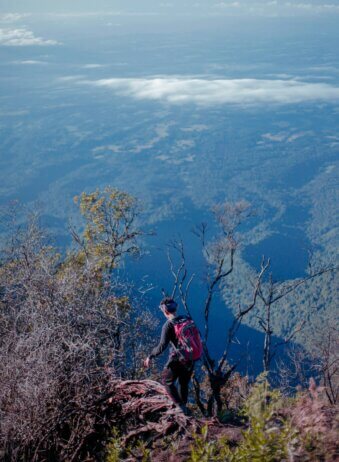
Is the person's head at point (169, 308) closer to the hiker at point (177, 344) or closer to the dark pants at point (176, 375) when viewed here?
the hiker at point (177, 344)

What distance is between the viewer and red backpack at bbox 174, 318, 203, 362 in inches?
259

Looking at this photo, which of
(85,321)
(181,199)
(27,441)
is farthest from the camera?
(181,199)

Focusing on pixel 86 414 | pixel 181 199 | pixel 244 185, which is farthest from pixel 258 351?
pixel 244 185

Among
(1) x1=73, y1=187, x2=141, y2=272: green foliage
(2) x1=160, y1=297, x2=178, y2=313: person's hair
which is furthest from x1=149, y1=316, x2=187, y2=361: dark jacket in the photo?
(1) x1=73, y1=187, x2=141, y2=272: green foliage

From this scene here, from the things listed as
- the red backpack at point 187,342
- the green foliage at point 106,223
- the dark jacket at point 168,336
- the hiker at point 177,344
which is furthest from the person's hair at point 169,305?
the green foliage at point 106,223

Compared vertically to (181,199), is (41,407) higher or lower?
lower

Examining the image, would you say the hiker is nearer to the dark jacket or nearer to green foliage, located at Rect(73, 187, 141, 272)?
the dark jacket

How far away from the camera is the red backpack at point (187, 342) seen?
6.59 m

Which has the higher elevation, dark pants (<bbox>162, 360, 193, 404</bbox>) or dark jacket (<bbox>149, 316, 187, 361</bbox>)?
dark jacket (<bbox>149, 316, 187, 361</bbox>)

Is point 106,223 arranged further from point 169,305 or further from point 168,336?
point 168,336

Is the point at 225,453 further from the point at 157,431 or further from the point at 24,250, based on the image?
the point at 24,250

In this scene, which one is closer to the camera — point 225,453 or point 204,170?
point 225,453

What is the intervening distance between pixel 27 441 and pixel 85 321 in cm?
202

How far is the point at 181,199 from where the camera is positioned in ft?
490
